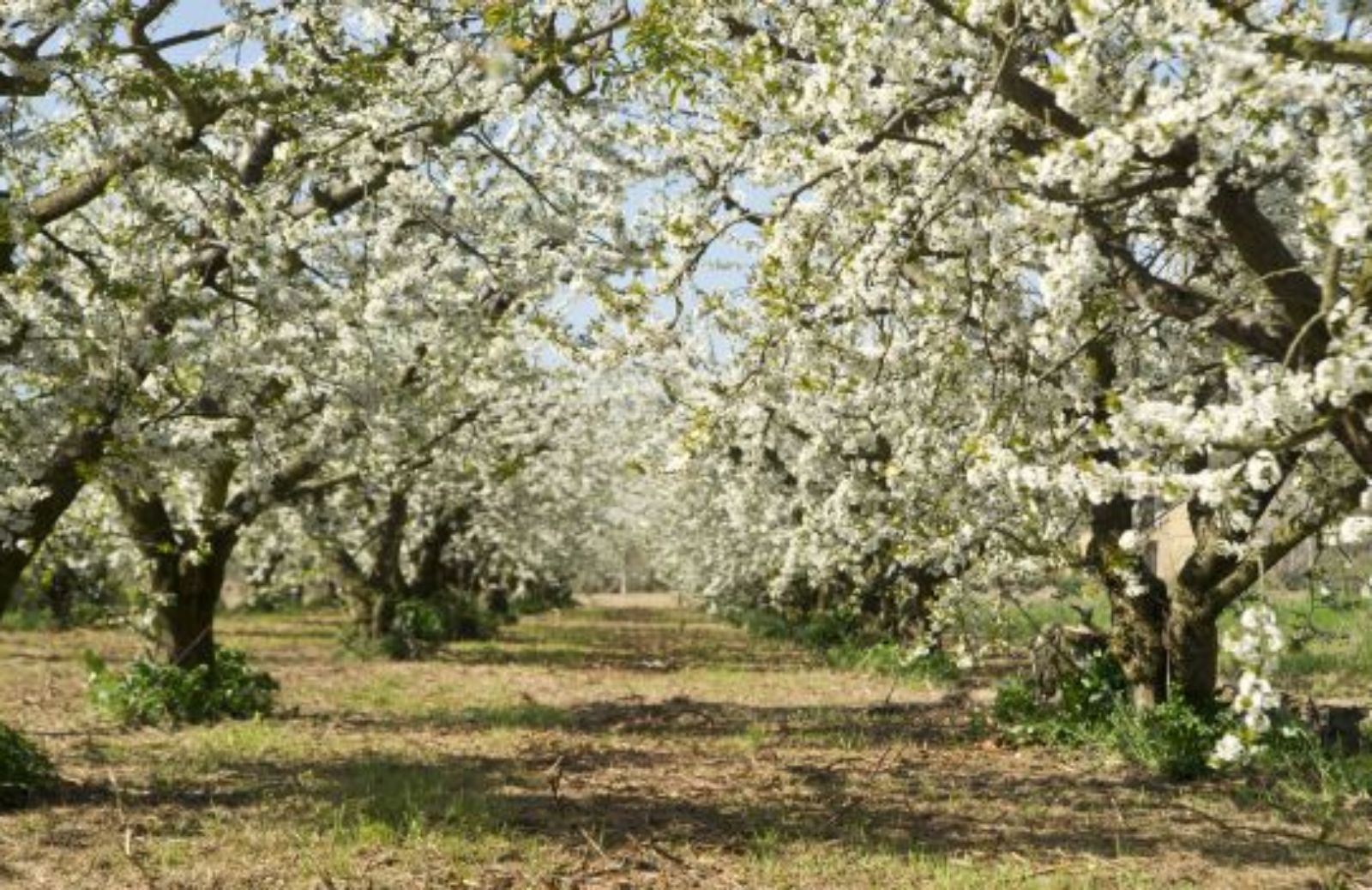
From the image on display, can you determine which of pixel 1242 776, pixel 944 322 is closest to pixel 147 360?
pixel 944 322

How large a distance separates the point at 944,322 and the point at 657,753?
215 inches

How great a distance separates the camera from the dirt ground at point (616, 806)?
317 inches

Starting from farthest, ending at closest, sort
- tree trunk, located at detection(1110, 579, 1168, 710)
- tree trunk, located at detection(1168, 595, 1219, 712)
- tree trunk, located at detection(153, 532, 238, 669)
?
tree trunk, located at detection(153, 532, 238, 669) → tree trunk, located at detection(1110, 579, 1168, 710) → tree trunk, located at detection(1168, 595, 1219, 712)

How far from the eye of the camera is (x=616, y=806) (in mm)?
10180

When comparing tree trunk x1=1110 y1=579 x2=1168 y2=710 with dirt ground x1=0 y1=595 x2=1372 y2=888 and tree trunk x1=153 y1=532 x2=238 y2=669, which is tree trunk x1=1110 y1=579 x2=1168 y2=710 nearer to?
dirt ground x1=0 y1=595 x2=1372 y2=888

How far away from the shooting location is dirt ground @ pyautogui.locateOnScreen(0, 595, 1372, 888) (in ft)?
26.4

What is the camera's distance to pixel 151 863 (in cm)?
806

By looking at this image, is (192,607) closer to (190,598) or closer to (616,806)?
(190,598)

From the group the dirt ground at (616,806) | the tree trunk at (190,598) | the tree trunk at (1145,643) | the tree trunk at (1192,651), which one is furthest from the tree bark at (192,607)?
the tree trunk at (1192,651)

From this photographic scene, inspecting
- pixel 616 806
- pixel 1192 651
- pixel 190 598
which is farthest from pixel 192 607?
pixel 1192 651

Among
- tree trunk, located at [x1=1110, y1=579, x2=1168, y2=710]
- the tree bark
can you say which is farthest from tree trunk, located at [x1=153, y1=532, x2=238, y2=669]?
tree trunk, located at [x1=1110, y1=579, x2=1168, y2=710]

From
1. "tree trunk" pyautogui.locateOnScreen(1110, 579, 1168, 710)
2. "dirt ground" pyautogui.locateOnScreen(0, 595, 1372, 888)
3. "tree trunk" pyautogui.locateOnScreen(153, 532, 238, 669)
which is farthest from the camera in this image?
"tree trunk" pyautogui.locateOnScreen(153, 532, 238, 669)

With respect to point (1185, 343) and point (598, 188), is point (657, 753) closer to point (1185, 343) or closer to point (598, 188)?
point (598, 188)

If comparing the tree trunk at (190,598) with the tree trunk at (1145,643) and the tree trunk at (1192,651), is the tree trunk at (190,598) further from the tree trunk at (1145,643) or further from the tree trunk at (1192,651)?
the tree trunk at (1192,651)
